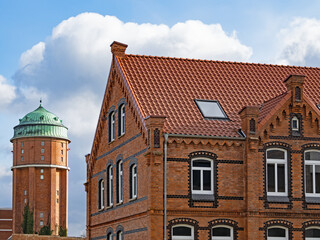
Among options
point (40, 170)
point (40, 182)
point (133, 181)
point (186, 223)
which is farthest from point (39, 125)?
point (186, 223)

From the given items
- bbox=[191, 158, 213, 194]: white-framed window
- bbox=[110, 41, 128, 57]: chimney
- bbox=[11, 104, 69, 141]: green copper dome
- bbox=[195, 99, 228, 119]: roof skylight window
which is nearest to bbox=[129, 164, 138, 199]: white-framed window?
bbox=[191, 158, 213, 194]: white-framed window

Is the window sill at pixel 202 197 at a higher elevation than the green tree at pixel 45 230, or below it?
higher

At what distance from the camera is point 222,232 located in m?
33.5

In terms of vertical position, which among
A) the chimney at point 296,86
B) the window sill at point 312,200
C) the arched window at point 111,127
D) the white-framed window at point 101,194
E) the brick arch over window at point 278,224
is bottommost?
the brick arch over window at point 278,224

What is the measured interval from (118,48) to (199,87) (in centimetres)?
515

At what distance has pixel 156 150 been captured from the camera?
3241cm

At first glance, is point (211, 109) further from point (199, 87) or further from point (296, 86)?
point (296, 86)

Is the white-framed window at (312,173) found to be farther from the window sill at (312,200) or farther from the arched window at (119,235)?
the arched window at (119,235)

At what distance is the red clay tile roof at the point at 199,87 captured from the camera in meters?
34.6

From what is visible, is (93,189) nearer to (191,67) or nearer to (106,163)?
(106,163)

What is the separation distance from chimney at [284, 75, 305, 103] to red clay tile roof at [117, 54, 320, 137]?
107cm

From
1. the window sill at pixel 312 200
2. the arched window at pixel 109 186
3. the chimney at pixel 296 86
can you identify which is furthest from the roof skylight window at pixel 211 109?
the arched window at pixel 109 186

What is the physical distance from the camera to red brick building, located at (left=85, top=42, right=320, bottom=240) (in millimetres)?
32875

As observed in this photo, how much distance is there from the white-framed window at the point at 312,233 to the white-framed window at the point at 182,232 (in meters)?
5.64
